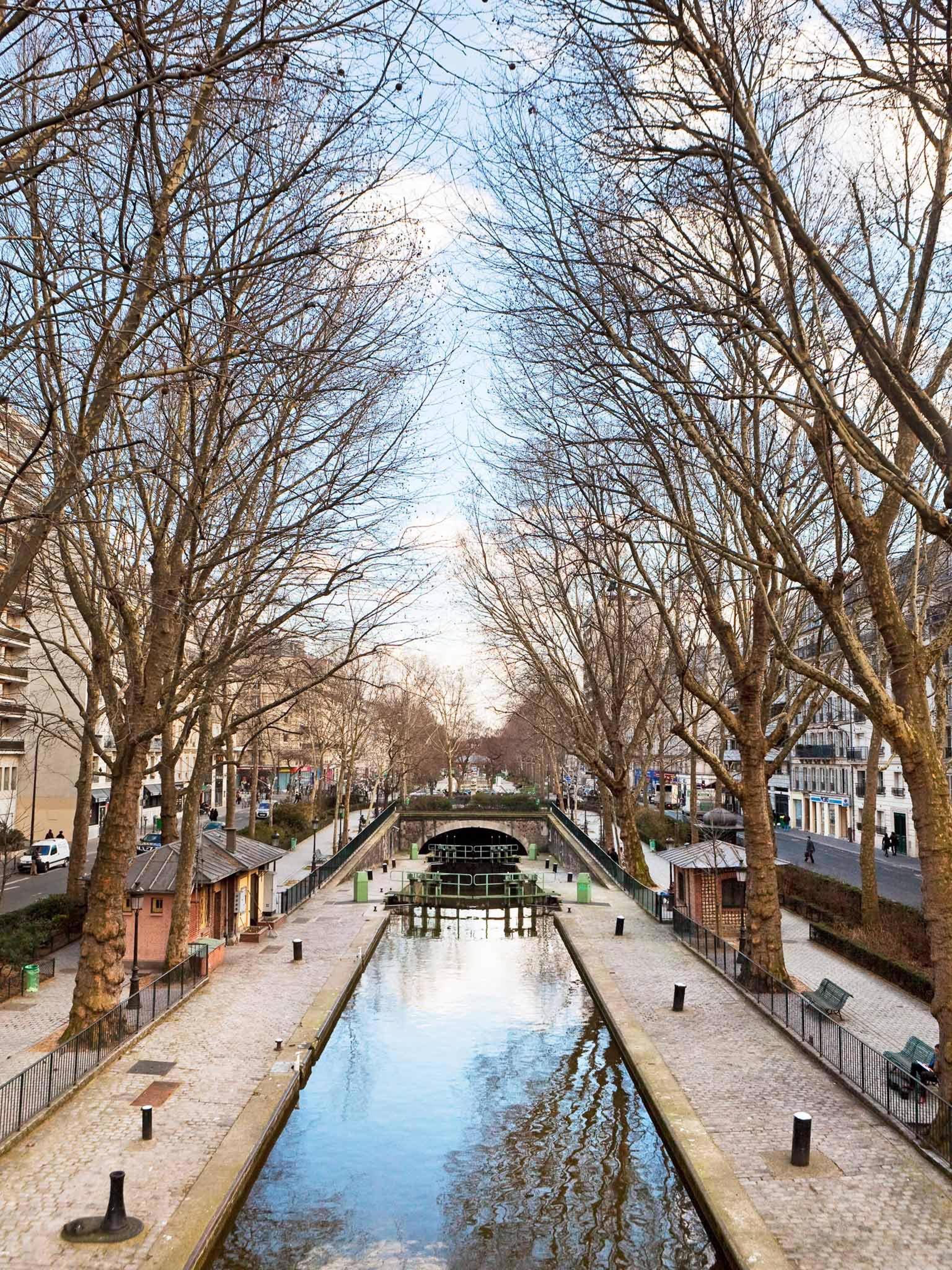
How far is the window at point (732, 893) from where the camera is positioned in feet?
101

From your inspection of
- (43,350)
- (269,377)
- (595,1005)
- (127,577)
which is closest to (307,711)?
(595,1005)

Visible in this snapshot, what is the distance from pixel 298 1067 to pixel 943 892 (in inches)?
421

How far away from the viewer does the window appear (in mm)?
30844

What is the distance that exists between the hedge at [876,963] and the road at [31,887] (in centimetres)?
2209

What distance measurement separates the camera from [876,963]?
24719 millimetres

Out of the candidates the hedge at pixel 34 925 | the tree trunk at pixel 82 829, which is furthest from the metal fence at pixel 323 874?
the hedge at pixel 34 925

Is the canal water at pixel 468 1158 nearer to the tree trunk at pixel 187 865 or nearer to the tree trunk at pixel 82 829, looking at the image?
the tree trunk at pixel 187 865

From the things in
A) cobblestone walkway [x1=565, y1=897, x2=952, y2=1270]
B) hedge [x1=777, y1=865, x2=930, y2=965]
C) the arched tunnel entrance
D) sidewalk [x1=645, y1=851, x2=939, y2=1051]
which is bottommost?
cobblestone walkway [x1=565, y1=897, x2=952, y2=1270]

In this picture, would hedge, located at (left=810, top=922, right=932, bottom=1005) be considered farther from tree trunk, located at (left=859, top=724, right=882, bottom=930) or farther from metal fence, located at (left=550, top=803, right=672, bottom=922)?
metal fence, located at (left=550, top=803, right=672, bottom=922)

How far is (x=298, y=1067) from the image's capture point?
17156 millimetres

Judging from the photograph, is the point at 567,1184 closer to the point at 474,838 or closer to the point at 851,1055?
the point at 851,1055

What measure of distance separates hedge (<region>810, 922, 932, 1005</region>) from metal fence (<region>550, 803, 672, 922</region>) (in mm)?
4691

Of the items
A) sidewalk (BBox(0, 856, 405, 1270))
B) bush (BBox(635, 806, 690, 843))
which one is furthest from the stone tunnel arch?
sidewalk (BBox(0, 856, 405, 1270))

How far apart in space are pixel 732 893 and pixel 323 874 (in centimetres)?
1891
